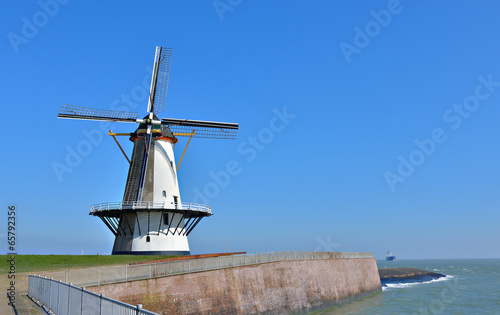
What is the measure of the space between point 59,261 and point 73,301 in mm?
21035

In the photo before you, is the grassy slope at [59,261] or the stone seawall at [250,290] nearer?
the stone seawall at [250,290]

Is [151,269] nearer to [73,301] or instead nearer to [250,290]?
[250,290]

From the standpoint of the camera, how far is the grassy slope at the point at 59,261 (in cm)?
2954

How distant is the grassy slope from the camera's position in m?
29.5

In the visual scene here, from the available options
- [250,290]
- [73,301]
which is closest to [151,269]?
[250,290]

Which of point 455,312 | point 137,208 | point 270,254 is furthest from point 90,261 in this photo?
point 455,312

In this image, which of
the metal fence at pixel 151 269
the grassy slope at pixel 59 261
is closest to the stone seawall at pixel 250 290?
the metal fence at pixel 151 269

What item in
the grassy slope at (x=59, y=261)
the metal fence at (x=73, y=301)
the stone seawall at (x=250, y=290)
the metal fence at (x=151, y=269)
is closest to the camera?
the metal fence at (x=73, y=301)

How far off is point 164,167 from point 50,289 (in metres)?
25.0

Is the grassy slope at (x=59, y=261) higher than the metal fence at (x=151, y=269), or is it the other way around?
the grassy slope at (x=59, y=261)

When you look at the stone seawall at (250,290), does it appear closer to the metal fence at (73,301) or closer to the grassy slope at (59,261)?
the metal fence at (73,301)

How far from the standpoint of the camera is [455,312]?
122 ft

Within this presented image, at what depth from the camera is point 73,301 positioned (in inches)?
519

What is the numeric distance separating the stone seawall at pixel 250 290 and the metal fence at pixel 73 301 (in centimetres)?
355
